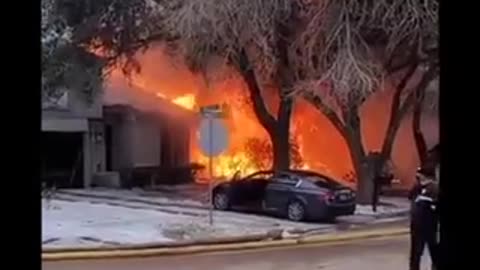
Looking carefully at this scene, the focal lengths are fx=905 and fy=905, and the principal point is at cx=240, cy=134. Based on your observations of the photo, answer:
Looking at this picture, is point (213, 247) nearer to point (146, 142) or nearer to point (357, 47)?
point (357, 47)

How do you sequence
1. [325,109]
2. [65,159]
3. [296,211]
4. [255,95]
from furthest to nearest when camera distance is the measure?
[65,159]
[255,95]
[325,109]
[296,211]

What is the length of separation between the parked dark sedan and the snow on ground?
1.43 ft

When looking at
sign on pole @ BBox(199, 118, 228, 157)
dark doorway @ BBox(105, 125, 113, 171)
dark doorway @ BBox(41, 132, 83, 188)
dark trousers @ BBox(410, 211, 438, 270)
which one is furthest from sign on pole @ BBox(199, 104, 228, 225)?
dark doorway @ BBox(105, 125, 113, 171)

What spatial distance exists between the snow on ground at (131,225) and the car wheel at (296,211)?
33cm

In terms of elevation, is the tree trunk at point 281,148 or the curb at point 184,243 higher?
the tree trunk at point 281,148

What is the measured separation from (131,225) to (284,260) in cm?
566

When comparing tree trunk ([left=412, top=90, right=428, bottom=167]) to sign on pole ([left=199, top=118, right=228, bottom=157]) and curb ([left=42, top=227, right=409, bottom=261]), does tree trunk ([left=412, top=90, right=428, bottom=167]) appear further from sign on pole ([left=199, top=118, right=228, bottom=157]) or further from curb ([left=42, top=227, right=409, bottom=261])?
sign on pole ([left=199, top=118, right=228, bottom=157])

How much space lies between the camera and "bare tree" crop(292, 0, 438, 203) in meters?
19.3

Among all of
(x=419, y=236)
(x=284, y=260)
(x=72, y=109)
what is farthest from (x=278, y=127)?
(x=419, y=236)

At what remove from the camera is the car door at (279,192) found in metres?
20.4

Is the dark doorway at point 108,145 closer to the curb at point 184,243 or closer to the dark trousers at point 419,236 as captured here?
the curb at point 184,243

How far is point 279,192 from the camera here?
67.5 ft

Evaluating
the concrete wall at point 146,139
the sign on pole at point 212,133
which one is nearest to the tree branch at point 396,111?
the sign on pole at point 212,133
